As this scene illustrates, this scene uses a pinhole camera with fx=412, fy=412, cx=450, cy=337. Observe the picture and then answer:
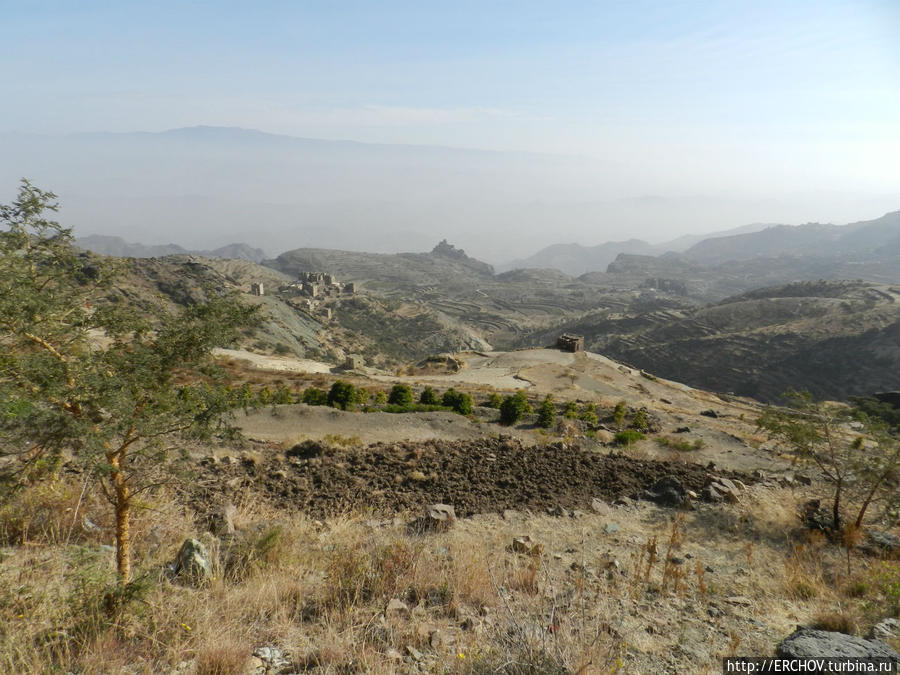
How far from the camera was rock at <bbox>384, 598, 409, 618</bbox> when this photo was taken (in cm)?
451

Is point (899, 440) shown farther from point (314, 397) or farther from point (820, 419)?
point (314, 397)

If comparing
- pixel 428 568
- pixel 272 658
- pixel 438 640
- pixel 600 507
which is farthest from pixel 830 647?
pixel 600 507

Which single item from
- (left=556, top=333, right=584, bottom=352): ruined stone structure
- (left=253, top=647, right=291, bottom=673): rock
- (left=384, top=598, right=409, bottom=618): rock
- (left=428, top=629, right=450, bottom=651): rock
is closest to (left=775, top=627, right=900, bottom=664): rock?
(left=428, top=629, right=450, bottom=651): rock

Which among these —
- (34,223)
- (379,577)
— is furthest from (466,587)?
(34,223)

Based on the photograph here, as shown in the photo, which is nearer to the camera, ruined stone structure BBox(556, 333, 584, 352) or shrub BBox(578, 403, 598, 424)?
shrub BBox(578, 403, 598, 424)

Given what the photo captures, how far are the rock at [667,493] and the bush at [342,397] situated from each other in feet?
41.1

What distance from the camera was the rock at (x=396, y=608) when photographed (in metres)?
4.51

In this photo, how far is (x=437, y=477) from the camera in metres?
10.5

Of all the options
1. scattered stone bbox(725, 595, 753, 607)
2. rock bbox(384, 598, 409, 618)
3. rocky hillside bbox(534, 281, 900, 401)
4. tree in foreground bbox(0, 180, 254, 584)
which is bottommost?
rocky hillside bbox(534, 281, 900, 401)

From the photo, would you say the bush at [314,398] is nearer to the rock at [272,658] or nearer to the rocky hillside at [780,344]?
the rock at [272,658]

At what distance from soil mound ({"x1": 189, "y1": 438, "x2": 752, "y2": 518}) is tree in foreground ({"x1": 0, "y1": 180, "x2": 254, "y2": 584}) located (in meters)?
4.37

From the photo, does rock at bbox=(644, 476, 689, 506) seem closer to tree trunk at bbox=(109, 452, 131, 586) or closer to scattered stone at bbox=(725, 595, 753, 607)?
scattered stone at bbox=(725, 595, 753, 607)

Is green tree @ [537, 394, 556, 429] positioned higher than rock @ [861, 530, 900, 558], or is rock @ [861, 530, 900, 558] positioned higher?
rock @ [861, 530, 900, 558]

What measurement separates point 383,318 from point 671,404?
84066mm
